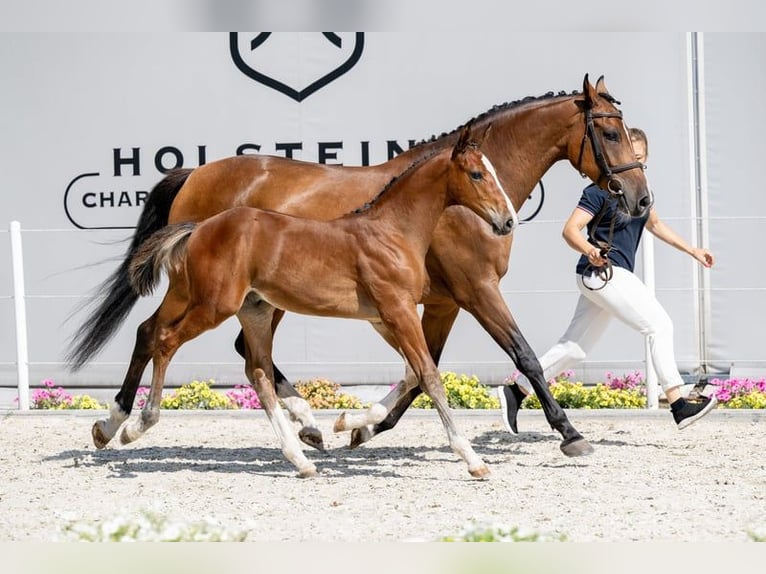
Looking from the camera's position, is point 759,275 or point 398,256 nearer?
point 398,256

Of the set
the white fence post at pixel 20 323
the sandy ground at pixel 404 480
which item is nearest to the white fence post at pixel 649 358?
the sandy ground at pixel 404 480

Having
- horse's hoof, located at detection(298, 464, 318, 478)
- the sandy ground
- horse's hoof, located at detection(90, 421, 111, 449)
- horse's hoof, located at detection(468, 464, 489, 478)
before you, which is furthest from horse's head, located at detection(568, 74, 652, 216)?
horse's hoof, located at detection(90, 421, 111, 449)

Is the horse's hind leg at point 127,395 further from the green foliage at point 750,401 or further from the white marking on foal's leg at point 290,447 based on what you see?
the green foliage at point 750,401

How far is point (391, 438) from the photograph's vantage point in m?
6.16

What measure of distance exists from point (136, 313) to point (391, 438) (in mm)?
2894

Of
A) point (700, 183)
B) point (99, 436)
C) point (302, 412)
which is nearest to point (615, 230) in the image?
point (302, 412)

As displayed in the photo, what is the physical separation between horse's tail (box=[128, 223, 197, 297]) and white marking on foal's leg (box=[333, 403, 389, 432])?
1.10 meters

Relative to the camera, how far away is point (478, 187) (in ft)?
14.7

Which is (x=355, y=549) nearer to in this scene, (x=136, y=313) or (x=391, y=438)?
(x=391, y=438)

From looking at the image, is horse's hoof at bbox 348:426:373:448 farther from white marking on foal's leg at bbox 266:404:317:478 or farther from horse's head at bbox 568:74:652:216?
horse's head at bbox 568:74:652:216

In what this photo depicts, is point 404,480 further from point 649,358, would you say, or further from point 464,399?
point 649,358

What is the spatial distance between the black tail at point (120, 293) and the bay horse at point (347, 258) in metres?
1.15

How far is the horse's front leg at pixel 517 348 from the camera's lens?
503cm

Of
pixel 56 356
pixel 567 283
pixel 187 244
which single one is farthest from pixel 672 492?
pixel 56 356
